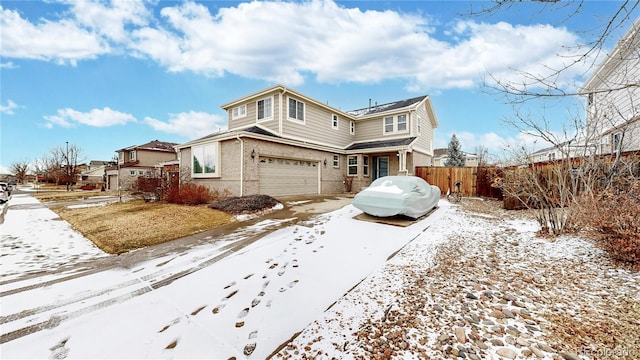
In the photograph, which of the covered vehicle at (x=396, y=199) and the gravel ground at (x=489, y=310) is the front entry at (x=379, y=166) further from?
the gravel ground at (x=489, y=310)

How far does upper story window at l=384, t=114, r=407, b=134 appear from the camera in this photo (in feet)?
53.6

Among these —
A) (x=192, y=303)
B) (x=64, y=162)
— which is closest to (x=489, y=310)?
(x=192, y=303)

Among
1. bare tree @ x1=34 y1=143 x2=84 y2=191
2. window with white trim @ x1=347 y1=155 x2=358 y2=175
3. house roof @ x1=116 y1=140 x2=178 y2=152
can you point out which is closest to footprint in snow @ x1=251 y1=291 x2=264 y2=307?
window with white trim @ x1=347 y1=155 x2=358 y2=175

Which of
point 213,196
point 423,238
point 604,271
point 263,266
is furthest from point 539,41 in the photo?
point 213,196

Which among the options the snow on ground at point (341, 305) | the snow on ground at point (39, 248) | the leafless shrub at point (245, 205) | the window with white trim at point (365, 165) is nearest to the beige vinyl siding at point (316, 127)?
the window with white trim at point (365, 165)

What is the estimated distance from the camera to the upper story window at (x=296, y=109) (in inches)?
544

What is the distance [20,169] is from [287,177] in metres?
68.8

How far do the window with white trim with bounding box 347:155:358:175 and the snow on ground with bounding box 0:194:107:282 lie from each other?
1341 cm

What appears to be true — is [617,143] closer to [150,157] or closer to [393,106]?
[393,106]

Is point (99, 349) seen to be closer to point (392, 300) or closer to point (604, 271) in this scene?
point (392, 300)

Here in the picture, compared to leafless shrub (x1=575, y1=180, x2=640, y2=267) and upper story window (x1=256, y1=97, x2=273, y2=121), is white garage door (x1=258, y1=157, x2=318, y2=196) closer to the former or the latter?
upper story window (x1=256, y1=97, x2=273, y2=121)

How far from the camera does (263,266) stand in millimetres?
4082

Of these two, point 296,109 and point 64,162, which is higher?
point 296,109

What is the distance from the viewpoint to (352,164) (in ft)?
54.4
